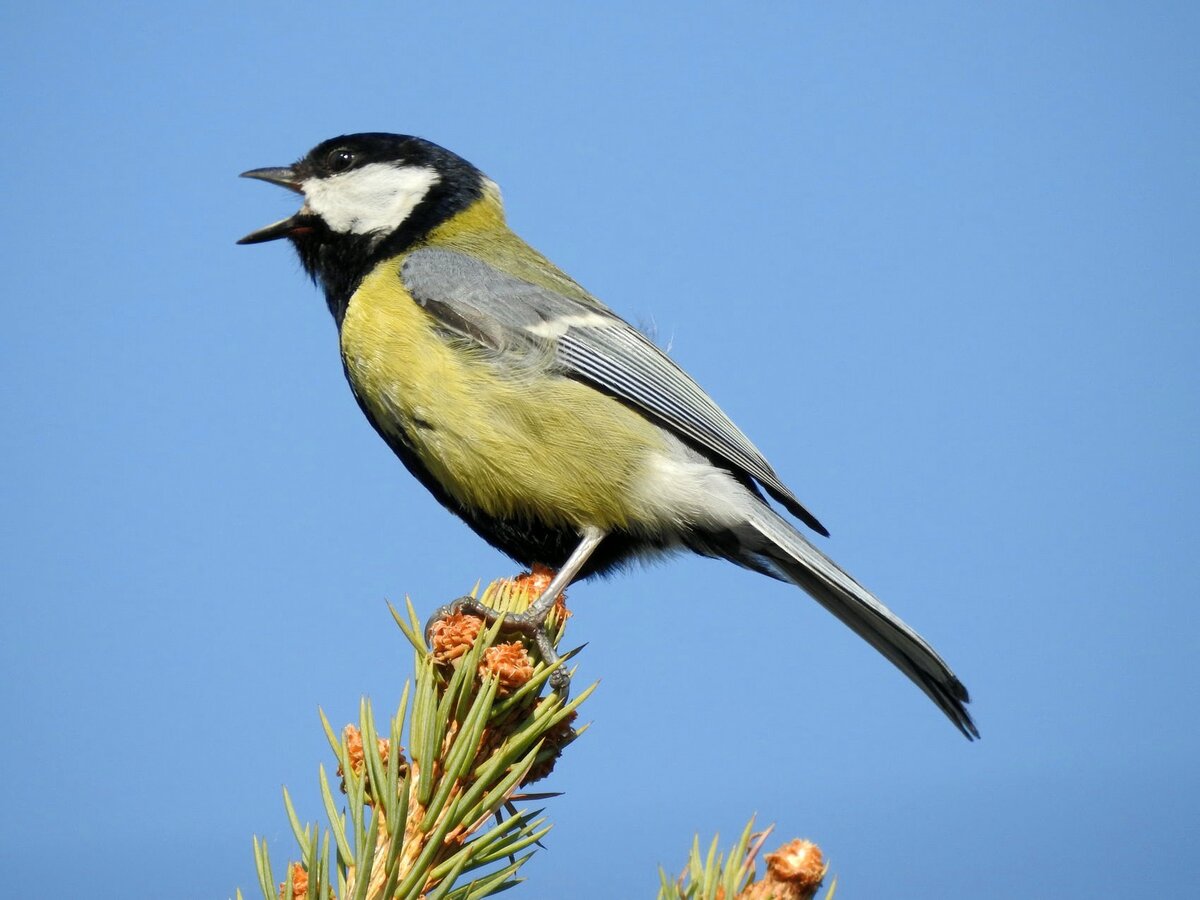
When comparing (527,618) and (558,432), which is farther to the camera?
(558,432)

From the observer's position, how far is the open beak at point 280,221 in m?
2.49

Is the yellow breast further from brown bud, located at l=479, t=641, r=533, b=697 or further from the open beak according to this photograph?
brown bud, located at l=479, t=641, r=533, b=697

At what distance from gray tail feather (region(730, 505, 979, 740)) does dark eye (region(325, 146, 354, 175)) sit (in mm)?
1291

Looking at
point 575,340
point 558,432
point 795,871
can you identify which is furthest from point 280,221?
point 795,871

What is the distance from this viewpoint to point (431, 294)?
221 centimetres

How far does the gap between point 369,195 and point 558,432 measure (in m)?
0.88

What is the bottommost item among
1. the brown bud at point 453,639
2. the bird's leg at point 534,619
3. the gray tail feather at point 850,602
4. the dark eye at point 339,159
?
the brown bud at point 453,639

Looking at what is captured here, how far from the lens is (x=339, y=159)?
8.57 ft

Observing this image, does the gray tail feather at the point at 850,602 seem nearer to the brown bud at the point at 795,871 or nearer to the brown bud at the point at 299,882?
the brown bud at the point at 795,871

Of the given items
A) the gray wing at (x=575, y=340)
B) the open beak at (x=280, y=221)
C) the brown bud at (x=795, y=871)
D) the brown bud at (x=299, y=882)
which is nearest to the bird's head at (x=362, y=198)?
the open beak at (x=280, y=221)

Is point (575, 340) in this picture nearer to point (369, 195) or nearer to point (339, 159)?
point (369, 195)

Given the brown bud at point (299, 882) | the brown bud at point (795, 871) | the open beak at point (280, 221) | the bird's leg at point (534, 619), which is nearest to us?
the brown bud at point (795, 871)

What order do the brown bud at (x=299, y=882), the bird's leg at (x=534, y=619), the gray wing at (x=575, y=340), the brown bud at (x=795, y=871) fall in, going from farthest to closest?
the gray wing at (x=575, y=340), the bird's leg at (x=534, y=619), the brown bud at (x=299, y=882), the brown bud at (x=795, y=871)

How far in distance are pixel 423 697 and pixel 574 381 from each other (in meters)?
1.05
